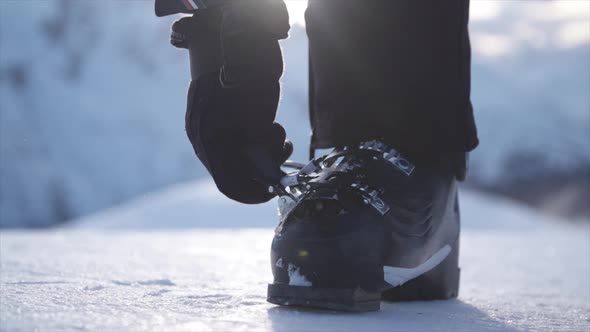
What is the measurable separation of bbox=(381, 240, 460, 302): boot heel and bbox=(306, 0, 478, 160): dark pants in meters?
Result: 0.14

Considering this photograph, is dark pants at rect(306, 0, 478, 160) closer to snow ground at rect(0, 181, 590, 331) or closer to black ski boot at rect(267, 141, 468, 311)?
black ski boot at rect(267, 141, 468, 311)

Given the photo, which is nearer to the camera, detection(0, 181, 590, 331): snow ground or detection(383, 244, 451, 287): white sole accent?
detection(0, 181, 590, 331): snow ground

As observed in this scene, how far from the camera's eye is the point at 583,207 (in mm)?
23812

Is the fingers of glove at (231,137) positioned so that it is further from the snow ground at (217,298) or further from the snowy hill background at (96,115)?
the snowy hill background at (96,115)

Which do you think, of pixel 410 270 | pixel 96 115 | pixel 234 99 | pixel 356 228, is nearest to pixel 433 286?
pixel 410 270

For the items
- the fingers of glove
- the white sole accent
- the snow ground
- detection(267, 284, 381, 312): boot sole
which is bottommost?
the snow ground

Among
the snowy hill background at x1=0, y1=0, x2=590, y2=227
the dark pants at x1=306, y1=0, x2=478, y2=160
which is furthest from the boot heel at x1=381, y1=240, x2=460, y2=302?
the snowy hill background at x1=0, y1=0, x2=590, y2=227

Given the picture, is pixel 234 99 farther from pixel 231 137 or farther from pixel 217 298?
pixel 217 298

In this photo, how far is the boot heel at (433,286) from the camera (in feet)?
2.35

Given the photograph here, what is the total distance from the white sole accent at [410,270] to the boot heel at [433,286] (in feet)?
0.05

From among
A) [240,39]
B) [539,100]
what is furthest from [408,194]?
[539,100]

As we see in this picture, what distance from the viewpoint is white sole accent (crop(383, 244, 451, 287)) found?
0.60 m

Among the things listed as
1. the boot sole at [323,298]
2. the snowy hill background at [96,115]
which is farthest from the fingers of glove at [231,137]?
the snowy hill background at [96,115]

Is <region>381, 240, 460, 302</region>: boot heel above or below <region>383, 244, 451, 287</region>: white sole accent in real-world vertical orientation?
below
